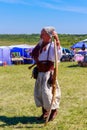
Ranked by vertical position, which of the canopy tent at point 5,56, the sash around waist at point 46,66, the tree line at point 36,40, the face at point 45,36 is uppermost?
the face at point 45,36

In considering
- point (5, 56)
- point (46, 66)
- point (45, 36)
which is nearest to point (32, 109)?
point (46, 66)

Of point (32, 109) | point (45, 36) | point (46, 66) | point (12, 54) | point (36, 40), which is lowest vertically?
point (36, 40)

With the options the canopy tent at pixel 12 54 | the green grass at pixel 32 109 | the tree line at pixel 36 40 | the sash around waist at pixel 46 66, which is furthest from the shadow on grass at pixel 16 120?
the tree line at pixel 36 40

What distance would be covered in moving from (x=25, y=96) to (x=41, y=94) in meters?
3.28

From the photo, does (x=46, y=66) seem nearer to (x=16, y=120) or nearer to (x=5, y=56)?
(x=16, y=120)

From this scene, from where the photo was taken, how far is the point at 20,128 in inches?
262

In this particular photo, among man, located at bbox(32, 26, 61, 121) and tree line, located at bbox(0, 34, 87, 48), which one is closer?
man, located at bbox(32, 26, 61, 121)

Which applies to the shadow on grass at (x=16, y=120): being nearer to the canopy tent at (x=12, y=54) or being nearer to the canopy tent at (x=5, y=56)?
the canopy tent at (x=12, y=54)

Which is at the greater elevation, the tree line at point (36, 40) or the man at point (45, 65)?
the man at point (45, 65)

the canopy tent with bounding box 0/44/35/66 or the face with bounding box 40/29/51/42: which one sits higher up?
the face with bounding box 40/29/51/42

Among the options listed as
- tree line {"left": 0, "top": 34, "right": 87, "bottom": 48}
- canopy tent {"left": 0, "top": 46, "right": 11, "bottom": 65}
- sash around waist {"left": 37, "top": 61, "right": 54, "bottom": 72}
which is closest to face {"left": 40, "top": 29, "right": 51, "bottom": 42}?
sash around waist {"left": 37, "top": 61, "right": 54, "bottom": 72}

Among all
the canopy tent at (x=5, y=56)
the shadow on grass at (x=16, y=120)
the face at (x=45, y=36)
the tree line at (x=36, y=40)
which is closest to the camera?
the face at (x=45, y=36)

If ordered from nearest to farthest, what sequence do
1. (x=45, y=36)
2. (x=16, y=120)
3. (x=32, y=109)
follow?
(x=45, y=36)
(x=16, y=120)
(x=32, y=109)

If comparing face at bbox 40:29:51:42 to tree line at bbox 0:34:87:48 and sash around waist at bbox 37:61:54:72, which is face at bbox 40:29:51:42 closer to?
sash around waist at bbox 37:61:54:72
